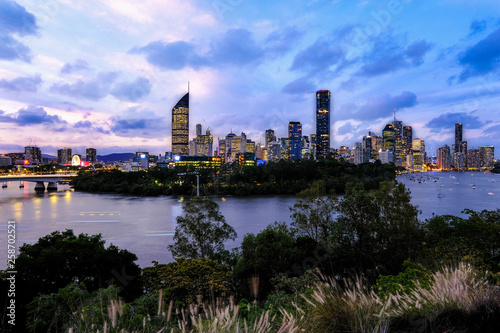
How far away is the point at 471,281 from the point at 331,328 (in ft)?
5.76

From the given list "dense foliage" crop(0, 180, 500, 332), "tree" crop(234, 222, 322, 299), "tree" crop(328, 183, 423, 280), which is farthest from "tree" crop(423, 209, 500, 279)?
"tree" crop(234, 222, 322, 299)

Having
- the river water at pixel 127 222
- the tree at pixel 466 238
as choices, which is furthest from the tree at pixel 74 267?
the tree at pixel 466 238

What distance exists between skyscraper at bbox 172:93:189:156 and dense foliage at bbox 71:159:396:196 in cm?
12975

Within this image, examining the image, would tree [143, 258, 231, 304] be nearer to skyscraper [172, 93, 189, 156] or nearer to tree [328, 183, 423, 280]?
tree [328, 183, 423, 280]

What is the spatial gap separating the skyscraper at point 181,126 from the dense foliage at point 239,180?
130 meters

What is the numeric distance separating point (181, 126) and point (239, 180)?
14363 centimetres

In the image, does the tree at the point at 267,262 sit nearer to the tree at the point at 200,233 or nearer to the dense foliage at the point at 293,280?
the dense foliage at the point at 293,280

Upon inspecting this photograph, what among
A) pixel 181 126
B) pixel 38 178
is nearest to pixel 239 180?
pixel 38 178

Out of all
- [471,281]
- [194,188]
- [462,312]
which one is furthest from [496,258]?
[194,188]

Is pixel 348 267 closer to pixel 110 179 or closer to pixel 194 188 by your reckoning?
pixel 194 188

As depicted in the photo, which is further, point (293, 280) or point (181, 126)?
point (181, 126)

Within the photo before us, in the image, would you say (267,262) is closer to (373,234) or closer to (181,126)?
(373,234)

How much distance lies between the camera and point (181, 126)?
187875 mm

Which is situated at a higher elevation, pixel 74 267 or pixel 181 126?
pixel 181 126
